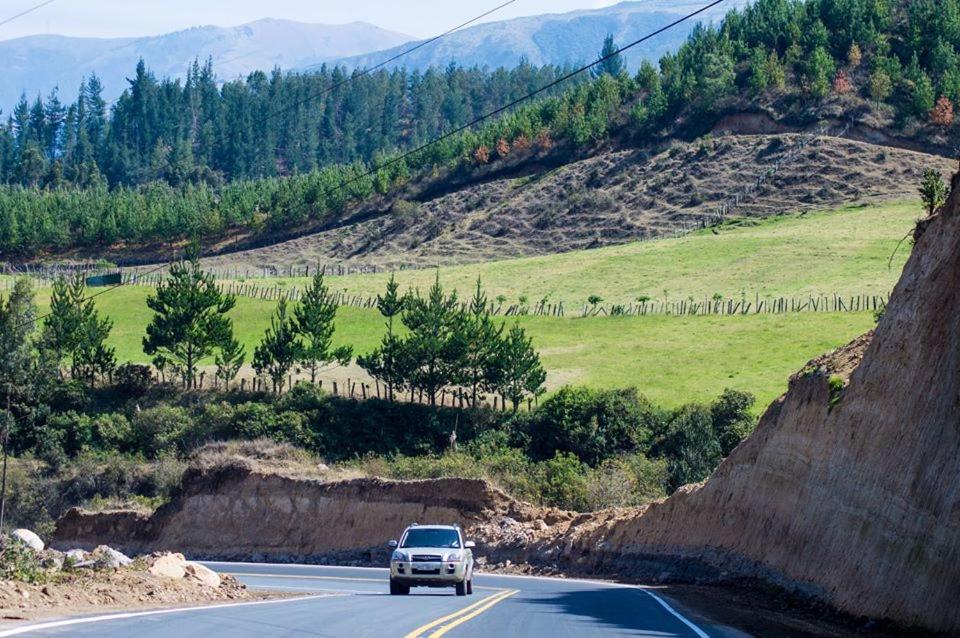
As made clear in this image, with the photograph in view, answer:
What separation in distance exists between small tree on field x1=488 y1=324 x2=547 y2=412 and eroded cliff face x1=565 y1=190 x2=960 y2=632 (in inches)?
1478

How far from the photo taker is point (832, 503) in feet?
89.7

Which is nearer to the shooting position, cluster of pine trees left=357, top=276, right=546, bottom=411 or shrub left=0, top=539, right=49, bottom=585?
shrub left=0, top=539, right=49, bottom=585

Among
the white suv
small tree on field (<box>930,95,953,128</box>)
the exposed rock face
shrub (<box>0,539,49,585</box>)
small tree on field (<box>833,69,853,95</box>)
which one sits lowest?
the exposed rock face

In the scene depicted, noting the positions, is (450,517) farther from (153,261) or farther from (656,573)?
(153,261)

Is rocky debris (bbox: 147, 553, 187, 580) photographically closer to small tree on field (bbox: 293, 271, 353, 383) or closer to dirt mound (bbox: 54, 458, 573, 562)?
dirt mound (bbox: 54, 458, 573, 562)

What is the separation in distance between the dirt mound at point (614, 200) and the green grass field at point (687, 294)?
7852mm

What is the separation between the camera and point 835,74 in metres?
166

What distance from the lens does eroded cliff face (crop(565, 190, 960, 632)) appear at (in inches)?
859

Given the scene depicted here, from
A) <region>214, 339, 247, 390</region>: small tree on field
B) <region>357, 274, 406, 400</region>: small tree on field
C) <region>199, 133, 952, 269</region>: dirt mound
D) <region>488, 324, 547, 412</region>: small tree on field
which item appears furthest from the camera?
<region>199, 133, 952, 269</region>: dirt mound

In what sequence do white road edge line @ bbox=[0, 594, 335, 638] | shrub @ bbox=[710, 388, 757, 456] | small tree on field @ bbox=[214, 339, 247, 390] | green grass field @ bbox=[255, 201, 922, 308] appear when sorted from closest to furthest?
white road edge line @ bbox=[0, 594, 335, 638] → shrub @ bbox=[710, 388, 757, 456] → small tree on field @ bbox=[214, 339, 247, 390] → green grass field @ bbox=[255, 201, 922, 308]

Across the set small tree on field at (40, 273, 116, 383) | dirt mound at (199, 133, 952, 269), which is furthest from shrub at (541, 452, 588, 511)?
dirt mound at (199, 133, 952, 269)

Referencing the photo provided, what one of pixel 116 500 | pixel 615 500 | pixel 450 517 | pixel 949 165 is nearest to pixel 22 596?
pixel 450 517

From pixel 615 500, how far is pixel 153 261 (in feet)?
384

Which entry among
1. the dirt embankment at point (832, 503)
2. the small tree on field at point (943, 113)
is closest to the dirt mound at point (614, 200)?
the small tree on field at point (943, 113)
